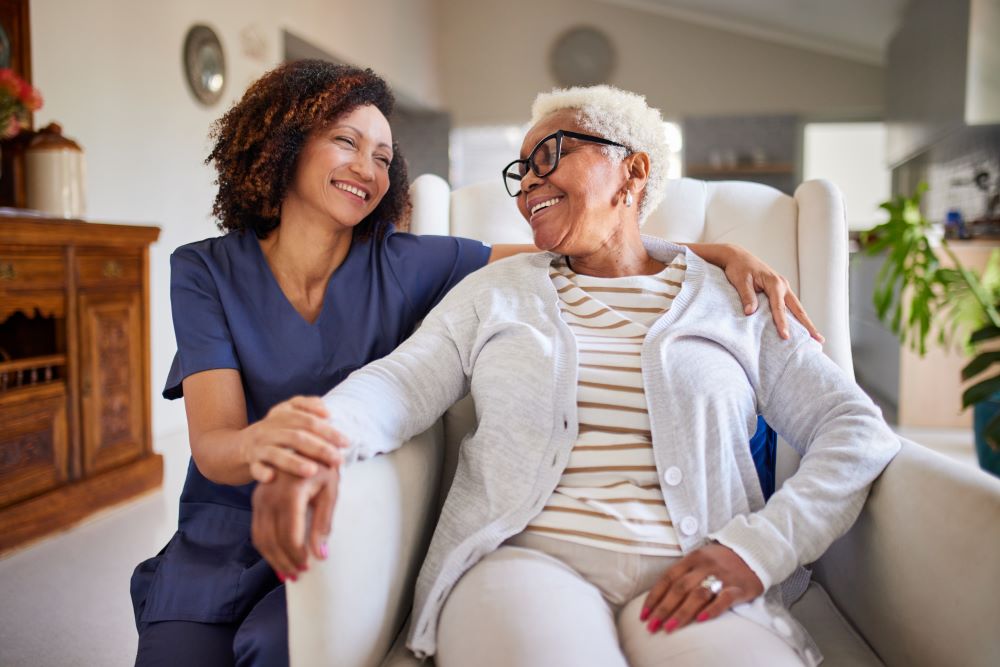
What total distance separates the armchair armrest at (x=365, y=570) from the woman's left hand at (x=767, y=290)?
1.89 feet

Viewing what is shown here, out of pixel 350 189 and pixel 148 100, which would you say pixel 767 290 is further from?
pixel 148 100

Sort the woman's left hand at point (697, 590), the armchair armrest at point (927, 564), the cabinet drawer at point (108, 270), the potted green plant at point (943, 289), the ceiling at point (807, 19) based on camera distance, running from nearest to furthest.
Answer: the armchair armrest at point (927, 564) → the woman's left hand at point (697, 590) → the cabinet drawer at point (108, 270) → the potted green plant at point (943, 289) → the ceiling at point (807, 19)

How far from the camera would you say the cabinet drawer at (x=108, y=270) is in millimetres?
2689

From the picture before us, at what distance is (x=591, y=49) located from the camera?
306 inches

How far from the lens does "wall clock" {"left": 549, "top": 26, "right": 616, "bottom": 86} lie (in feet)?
25.4

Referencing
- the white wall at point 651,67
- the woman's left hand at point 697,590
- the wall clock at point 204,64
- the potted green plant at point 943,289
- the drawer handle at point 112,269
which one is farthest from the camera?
the white wall at point 651,67

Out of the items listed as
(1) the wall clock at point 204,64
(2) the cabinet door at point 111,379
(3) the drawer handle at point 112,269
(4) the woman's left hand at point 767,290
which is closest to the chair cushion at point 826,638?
(4) the woman's left hand at point 767,290

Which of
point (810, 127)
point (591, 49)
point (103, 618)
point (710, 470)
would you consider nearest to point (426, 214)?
point (710, 470)

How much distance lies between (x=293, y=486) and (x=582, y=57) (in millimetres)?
7531

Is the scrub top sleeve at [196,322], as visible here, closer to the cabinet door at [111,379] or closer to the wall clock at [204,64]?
the cabinet door at [111,379]

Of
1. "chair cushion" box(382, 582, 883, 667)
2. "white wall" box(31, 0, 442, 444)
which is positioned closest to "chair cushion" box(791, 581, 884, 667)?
"chair cushion" box(382, 582, 883, 667)

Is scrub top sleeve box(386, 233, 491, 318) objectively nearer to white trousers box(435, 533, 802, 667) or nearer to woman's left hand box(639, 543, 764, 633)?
white trousers box(435, 533, 802, 667)

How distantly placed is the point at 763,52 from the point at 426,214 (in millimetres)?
6925

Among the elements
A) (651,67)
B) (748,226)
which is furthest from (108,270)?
(651,67)
